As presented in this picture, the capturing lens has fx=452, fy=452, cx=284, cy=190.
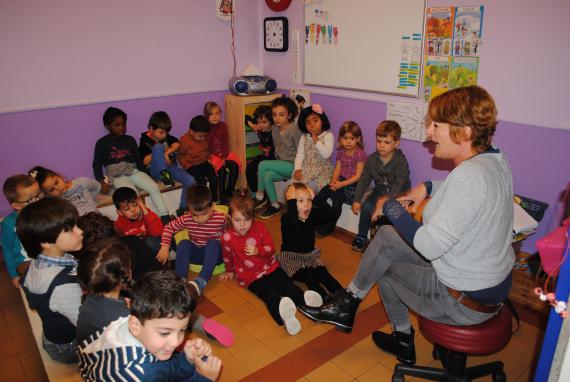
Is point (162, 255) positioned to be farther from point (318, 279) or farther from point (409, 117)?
point (409, 117)

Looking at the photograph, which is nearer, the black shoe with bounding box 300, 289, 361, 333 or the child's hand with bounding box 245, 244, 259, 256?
the black shoe with bounding box 300, 289, 361, 333

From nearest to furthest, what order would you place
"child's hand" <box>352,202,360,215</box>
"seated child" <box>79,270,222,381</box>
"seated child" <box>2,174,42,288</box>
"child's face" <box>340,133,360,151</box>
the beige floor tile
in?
"seated child" <box>79,270,222,381</box>, the beige floor tile, "seated child" <box>2,174,42,288</box>, "child's hand" <box>352,202,360,215</box>, "child's face" <box>340,133,360,151</box>

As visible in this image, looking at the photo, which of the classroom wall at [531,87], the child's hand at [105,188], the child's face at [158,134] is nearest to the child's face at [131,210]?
the child's hand at [105,188]

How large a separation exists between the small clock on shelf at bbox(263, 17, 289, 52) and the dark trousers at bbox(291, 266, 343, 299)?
286cm

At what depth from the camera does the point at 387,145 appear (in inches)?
149

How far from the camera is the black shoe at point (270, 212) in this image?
4585 millimetres

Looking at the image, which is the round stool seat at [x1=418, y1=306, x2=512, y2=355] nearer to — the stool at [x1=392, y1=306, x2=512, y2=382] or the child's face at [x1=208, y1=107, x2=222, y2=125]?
the stool at [x1=392, y1=306, x2=512, y2=382]

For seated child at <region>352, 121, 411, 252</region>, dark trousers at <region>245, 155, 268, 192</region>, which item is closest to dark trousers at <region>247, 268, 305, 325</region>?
seated child at <region>352, 121, 411, 252</region>

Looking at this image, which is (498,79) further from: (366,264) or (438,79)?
(366,264)

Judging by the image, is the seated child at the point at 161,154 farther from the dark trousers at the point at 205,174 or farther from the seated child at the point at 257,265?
the seated child at the point at 257,265

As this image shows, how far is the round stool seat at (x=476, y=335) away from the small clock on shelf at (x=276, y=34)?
381cm

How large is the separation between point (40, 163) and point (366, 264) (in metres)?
3.31

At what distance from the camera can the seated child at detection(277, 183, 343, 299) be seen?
3.11 m

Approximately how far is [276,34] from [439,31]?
210cm
